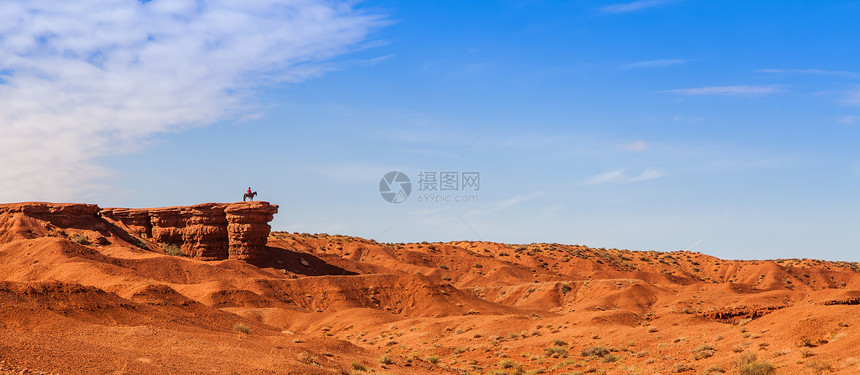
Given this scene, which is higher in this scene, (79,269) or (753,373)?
(79,269)

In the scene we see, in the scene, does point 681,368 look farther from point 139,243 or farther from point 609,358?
point 139,243

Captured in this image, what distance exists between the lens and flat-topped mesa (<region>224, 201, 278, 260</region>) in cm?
6894

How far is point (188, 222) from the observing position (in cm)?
7256

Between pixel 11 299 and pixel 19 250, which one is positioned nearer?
pixel 11 299

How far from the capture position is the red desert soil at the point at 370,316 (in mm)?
20562

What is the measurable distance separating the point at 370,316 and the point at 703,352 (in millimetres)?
24660

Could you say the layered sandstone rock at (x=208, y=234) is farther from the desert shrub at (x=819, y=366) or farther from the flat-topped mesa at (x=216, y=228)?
the desert shrub at (x=819, y=366)

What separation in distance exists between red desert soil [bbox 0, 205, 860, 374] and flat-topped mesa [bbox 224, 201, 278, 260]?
5.17 feet

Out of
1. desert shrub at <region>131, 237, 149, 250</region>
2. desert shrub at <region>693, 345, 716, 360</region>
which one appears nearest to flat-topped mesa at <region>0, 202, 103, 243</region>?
desert shrub at <region>131, 237, 149, 250</region>

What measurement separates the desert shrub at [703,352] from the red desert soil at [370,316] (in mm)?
42

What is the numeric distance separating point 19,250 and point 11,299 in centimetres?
4002

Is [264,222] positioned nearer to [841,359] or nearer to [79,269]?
[79,269]

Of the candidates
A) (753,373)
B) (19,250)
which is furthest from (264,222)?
(753,373)

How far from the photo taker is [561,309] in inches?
2549
